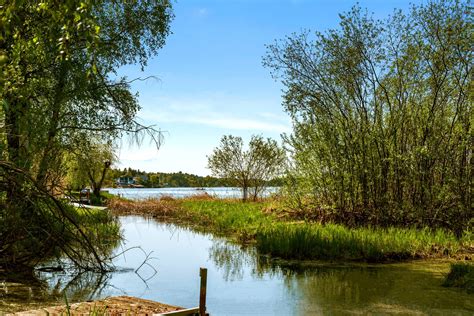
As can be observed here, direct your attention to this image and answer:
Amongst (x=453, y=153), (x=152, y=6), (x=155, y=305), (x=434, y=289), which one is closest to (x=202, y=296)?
(x=155, y=305)

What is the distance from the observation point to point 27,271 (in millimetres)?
8680

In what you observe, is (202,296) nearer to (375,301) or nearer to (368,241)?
(375,301)

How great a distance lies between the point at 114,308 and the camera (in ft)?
18.1

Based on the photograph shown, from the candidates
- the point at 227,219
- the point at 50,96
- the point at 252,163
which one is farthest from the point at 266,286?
the point at 252,163

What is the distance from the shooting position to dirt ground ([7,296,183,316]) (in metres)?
5.28

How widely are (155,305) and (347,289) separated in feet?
11.4

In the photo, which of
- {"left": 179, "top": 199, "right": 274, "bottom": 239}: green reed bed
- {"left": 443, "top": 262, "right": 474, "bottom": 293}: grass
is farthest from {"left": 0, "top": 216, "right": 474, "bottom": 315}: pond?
{"left": 179, "top": 199, "right": 274, "bottom": 239}: green reed bed

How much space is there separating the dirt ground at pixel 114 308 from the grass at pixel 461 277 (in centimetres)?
482

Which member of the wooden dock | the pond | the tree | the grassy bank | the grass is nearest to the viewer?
the wooden dock

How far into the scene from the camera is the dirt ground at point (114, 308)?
17.3 ft

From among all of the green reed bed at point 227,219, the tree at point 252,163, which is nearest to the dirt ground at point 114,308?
the green reed bed at point 227,219

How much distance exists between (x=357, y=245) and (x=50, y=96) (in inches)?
291

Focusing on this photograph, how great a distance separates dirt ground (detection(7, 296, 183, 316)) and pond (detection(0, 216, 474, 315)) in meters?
0.93

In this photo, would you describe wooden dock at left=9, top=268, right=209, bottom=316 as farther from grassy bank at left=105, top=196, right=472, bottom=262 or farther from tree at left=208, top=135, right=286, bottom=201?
tree at left=208, top=135, right=286, bottom=201
